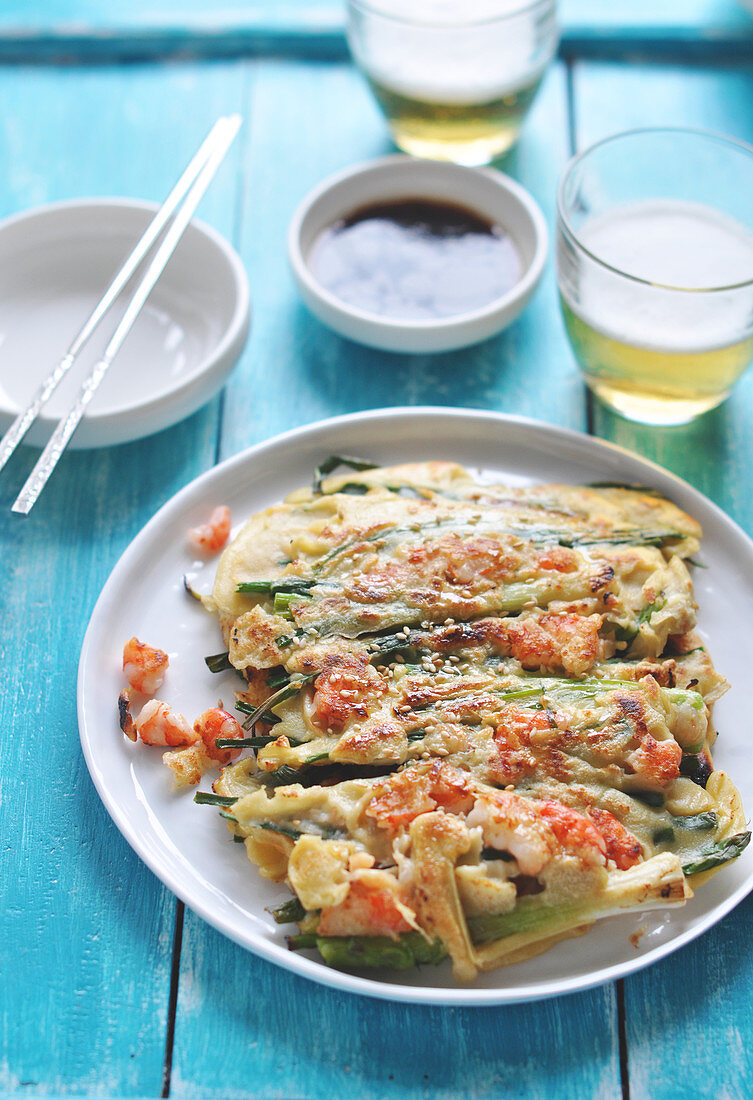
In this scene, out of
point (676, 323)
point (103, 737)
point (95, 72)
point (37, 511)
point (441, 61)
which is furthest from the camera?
point (95, 72)

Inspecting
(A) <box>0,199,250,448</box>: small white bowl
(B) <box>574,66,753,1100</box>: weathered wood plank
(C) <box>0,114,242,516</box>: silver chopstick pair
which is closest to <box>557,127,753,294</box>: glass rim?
(B) <box>574,66,753,1100</box>: weathered wood plank

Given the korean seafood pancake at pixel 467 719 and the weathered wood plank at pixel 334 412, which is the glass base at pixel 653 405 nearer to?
the weathered wood plank at pixel 334 412

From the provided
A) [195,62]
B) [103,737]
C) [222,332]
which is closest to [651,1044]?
[103,737]

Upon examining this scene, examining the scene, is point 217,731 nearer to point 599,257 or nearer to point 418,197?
point 599,257

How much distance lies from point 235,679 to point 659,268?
1957mm

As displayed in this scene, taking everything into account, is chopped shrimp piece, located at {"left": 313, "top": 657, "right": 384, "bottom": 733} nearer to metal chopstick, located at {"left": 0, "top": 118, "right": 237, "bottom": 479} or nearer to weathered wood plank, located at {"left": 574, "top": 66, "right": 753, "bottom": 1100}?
weathered wood plank, located at {"left": 574, "top": 66, "right": 753, "bottom": 1100}

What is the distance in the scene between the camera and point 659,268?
3.39 metres

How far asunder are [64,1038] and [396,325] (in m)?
2.43

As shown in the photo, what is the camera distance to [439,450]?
3393mm

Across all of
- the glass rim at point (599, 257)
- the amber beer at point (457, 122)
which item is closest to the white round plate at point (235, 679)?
the glass rim at point (599, 257)

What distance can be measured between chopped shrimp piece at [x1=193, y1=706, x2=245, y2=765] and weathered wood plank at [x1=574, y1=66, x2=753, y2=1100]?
1137 millimetres

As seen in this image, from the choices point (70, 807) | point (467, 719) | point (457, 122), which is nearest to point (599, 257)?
point (457, 122)

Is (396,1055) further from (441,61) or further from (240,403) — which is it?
(441,61)

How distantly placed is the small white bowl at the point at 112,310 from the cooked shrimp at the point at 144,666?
0.93m
